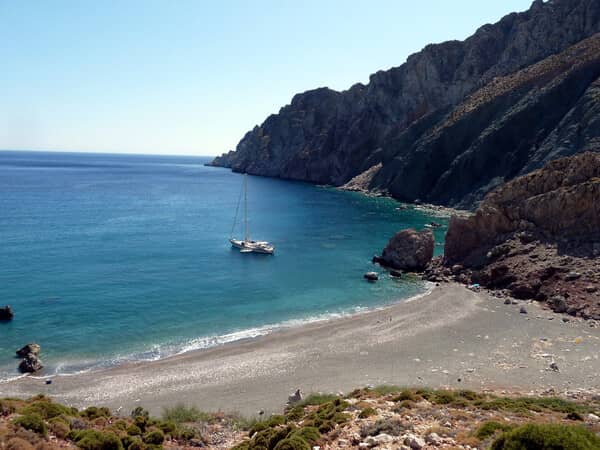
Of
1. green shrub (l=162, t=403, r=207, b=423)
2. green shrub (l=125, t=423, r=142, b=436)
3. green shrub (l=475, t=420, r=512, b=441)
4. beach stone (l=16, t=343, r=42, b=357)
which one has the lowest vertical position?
beach stone (l=16, t=343, r=42, b=357)

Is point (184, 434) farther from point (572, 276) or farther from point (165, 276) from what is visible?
point (572, 276)

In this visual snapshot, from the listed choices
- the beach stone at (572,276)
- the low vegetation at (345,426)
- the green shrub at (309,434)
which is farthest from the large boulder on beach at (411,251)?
the green shrub at (309,434)

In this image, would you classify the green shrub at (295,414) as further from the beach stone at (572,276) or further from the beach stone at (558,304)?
the beach stone at (572,276)

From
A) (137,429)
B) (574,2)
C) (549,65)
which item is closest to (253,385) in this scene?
(137,429)

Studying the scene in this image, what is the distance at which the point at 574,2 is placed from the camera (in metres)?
130

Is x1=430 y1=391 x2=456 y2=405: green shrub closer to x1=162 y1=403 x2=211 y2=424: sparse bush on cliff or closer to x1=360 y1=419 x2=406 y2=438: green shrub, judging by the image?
x1=360 y1=419 x2=406 y2=438: green shrub

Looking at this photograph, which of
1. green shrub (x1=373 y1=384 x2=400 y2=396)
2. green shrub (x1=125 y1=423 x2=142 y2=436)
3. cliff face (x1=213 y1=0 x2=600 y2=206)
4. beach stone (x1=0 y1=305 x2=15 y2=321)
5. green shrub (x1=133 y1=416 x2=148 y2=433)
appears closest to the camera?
green shrub (x1=125 y1=423 x2=142 y2=436)

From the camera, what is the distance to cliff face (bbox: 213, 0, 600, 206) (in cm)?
10888

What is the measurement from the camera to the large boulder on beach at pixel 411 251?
67.2 m

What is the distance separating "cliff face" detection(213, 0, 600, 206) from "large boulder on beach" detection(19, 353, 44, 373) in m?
95.1

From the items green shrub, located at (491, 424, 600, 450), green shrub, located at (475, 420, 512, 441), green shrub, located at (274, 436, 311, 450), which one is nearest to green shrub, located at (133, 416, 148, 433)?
green shrub, located at (274, 436, 311, 450)

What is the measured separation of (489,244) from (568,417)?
42.1m

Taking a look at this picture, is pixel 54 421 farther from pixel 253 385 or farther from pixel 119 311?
pixel 119 311

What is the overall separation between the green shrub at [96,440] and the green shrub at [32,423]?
4.23 ft
